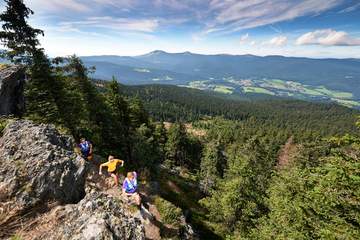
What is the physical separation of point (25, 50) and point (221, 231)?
28062mm

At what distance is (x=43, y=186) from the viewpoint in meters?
11.1

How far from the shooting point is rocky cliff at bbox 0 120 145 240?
29.3 ft

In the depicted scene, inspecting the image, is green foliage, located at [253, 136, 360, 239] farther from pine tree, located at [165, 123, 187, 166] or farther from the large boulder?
pine tree, located at [165, 123, 187, 166]

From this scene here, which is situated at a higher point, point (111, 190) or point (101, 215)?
point (101, 215)

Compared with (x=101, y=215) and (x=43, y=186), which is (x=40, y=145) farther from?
(x=101, y=215)

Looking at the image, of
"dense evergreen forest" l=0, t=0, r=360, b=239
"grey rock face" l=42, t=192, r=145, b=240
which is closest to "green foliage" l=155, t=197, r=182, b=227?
"dense evergreen forest" l=0, t=0, r=360, b=239

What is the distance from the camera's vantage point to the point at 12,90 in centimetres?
2222

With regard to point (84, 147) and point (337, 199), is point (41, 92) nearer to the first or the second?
point (84, 147)

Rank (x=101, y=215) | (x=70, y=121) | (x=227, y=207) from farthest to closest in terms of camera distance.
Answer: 1. (x=70, y=121)
2. (x=227, y=207)
3. (x=101, y=215)

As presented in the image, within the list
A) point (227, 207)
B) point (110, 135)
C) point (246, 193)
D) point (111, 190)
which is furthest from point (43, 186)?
point (110, 135)

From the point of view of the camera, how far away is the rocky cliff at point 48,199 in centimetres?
895

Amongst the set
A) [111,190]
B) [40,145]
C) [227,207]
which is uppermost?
[40,145]

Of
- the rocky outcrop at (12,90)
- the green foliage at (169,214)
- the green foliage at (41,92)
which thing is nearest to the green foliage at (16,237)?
the green foliage at (169,214)

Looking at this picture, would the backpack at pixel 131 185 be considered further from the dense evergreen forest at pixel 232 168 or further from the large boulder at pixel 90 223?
the dense evergreen forest at pixel 232 168
